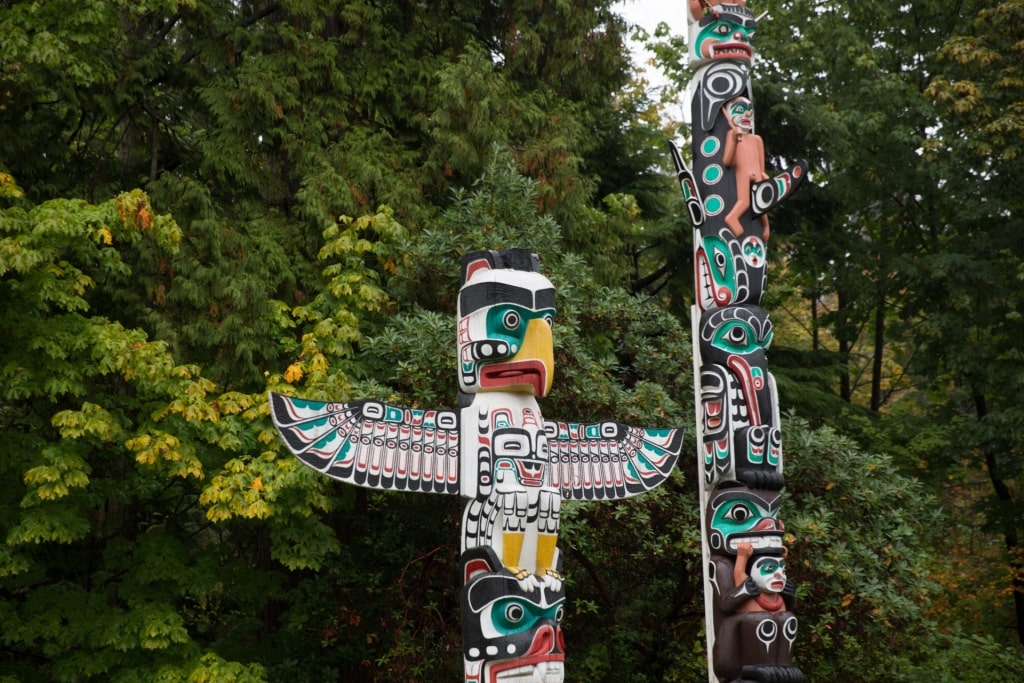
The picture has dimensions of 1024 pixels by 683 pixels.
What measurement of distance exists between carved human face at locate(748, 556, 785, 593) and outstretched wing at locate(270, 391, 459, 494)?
243 cm

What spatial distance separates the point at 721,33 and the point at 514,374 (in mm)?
4283

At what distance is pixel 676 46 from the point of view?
18953mm

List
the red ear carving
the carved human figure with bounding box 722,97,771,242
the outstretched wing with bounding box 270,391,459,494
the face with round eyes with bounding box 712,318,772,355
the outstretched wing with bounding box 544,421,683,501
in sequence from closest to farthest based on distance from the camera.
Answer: the outstretched wing with bounding box 270,391,459,494 < the red ear carving < the outstretched wing with bounding box 544,421,683,501 < the face with round eyes with bounding box 712,318,772,355 < the carved human figure with bounding box 722,97,771,242

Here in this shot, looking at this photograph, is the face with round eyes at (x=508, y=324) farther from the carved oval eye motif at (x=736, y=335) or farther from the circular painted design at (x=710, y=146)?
the circular painted design at (x=710, y=146)

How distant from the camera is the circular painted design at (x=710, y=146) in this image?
970 centimetres

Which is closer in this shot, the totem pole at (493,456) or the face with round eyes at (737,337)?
the totem pole at (493,456)

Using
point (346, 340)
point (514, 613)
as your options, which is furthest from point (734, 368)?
point (346, 340)

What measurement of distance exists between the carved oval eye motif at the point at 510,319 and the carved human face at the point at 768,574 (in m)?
2.60

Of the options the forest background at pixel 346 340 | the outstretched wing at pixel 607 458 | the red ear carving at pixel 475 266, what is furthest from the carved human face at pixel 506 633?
the forest background at pixel 346 340

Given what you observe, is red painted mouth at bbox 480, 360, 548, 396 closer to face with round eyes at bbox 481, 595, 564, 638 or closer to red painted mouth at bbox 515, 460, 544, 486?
red painted mouth at bbox 515, 460, 544, 486

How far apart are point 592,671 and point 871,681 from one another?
285cm

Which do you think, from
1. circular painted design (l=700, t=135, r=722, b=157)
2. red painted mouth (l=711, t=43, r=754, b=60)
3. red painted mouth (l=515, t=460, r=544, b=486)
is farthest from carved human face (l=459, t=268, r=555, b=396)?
red painted mouth (l=711, t=43, r=754, b=60)

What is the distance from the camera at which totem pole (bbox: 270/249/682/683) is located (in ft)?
23.1

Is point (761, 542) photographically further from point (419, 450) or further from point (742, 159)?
point (742, 159)
